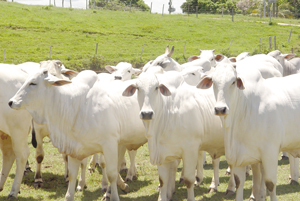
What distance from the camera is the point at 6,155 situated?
720cm

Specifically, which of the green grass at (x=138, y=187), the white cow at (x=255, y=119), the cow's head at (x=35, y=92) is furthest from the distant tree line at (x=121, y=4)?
the white cow at (x=255, y=119)

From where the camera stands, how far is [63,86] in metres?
6.18

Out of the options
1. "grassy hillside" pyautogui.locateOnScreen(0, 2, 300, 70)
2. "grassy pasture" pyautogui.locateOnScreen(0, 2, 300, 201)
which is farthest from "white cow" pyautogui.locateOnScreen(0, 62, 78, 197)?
"grassy hillside" pyautogui.locateOnScreen(0, 2, 300, 70)

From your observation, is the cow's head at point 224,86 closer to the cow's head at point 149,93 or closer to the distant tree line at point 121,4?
the cow's head at point 149,93

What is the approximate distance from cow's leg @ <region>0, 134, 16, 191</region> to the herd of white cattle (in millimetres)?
16

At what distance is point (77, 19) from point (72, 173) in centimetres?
2803

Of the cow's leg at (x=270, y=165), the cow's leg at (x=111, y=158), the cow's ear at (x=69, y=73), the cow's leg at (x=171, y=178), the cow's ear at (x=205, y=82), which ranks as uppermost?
the cow's ear at (x=205, y=82)

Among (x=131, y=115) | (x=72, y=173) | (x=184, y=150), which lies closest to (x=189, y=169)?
(x=184, y=150)

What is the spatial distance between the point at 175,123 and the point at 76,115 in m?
1.46

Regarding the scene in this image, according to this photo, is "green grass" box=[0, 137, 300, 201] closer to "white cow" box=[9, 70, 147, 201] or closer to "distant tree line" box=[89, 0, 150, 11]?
"white cow" box=[9, 70, 147, 201]

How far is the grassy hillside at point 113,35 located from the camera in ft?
78.6

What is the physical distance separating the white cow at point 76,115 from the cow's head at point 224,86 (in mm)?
1854

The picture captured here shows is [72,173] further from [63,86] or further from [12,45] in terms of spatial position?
[12,45]

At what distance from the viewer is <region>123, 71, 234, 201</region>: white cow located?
5641 mm
